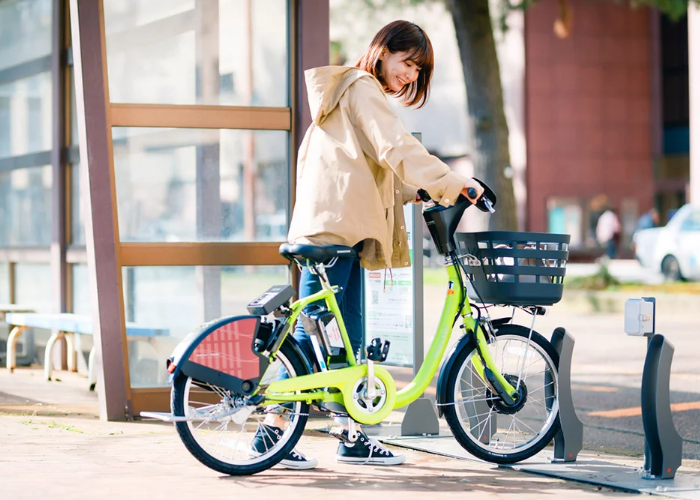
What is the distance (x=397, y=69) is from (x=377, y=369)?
50.7 inches

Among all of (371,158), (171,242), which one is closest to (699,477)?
(371,158)

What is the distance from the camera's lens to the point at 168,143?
21.1 feet

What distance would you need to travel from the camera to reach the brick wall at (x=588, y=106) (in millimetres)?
32719

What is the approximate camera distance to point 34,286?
8.96 meters

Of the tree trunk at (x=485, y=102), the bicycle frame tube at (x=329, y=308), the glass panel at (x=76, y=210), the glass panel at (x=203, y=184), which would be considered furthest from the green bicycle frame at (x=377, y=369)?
the tree trunk at (x=485, y=102)

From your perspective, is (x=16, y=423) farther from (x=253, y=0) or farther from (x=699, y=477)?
(x=699, y=477)

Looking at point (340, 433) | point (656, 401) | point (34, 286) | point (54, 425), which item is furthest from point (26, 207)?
point (656, 401)

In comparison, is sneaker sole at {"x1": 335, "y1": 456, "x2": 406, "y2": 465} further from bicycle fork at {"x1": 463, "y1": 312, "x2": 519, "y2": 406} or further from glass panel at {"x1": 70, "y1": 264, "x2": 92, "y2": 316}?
glass panel at {"x1": 70, "y1": 264, "x2": 92, "y2": 316}

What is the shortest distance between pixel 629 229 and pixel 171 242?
2920 centimetres

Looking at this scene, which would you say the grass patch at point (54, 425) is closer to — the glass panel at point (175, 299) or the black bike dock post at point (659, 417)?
the glass panel at point (175, 299)

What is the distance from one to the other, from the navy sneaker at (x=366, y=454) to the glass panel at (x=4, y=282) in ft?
17.2

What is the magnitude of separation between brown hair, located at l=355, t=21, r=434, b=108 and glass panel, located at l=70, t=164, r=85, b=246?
3.90 meters

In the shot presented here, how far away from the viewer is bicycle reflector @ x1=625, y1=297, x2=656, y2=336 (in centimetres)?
459

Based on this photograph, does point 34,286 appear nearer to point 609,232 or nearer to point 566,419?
point 566,419
